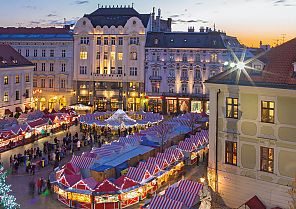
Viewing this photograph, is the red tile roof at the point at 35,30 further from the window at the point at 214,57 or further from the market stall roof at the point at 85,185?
the market stall roof at the point at 85,185

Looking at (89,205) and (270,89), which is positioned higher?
(270,89)

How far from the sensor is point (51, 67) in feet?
194

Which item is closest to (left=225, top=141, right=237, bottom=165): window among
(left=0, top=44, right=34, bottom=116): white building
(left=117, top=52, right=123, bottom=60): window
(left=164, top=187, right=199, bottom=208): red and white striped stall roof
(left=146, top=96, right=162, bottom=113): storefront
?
(left=164, top=187, right=199, bottom=208): red and white striped stall roof

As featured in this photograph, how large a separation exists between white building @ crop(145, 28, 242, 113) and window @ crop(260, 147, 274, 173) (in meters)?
34.6

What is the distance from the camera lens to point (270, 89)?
1900 cm

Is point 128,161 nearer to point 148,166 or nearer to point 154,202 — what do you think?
point 148,166

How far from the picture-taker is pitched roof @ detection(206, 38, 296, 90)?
18750 millimetres

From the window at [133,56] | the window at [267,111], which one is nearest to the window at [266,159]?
the window at [267,111]

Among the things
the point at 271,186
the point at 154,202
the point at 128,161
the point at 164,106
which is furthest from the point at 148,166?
the point at 164,106

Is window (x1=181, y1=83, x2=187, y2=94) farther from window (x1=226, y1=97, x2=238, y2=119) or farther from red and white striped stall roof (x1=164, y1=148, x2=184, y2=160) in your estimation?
window (x1=226, y1=97, x2=238, y2=119)

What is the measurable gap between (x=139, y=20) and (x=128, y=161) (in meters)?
33.2

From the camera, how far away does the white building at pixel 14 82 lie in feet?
159

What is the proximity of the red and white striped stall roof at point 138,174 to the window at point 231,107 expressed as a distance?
18.9 ft

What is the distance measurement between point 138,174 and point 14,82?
31.4 m
